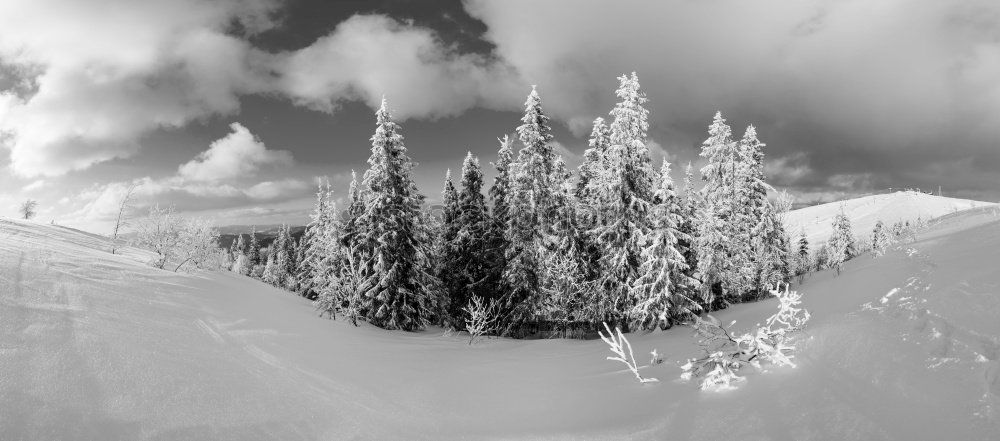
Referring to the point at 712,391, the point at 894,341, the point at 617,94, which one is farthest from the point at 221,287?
the point at 617,94

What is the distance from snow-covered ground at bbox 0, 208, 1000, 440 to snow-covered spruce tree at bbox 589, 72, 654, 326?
9.88 metres

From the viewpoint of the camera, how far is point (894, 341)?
6.72m

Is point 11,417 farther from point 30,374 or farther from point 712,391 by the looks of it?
point 712,391

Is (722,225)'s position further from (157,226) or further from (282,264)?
(282,264)

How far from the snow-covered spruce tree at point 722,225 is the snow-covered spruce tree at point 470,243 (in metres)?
14.2

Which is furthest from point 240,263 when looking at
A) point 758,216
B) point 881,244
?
point 881,244

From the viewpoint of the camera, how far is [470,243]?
29.6 metres

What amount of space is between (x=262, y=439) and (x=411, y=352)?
31.9 feet

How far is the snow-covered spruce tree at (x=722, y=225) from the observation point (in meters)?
28.3

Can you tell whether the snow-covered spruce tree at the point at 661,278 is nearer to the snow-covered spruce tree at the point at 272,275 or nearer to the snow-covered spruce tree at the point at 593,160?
the snow-covered spruce tree at the point at 593,160

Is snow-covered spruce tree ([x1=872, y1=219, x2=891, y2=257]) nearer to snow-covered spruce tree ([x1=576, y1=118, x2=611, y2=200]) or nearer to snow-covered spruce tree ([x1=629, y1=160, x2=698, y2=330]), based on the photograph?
snow-covered spruce tree ([x1=629, y1=160, x2=698, y2=330])

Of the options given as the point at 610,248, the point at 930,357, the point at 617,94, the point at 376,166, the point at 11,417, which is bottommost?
the point at 11,417

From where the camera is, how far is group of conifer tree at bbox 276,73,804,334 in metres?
23.0

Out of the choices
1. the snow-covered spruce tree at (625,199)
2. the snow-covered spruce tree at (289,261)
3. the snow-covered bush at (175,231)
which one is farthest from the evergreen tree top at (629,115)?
the snow-covered spruce tree at (289,261)
